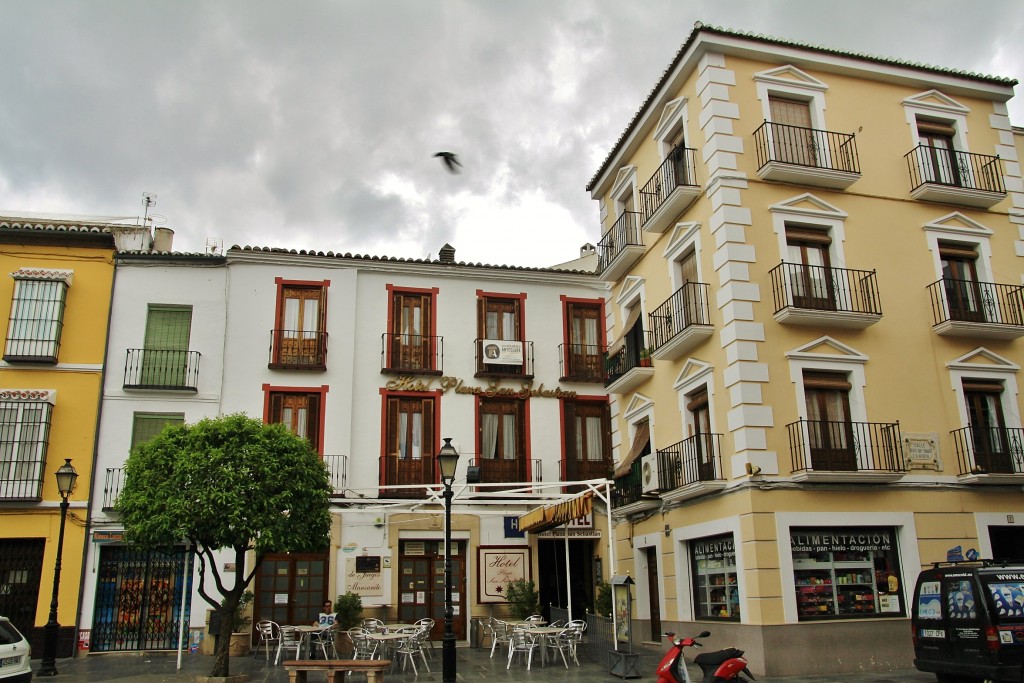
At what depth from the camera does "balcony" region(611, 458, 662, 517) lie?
18.6 meters

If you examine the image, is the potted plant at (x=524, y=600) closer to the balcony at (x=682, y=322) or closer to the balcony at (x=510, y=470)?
the balcony at (x=510, y=470)

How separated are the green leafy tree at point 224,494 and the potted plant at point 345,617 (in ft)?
15.4

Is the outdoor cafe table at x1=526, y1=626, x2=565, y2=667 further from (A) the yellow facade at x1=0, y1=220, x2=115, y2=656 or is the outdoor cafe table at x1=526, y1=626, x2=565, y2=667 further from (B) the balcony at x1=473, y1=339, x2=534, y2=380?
(A) the yellow facade at x1=0, y1=220, x2=115, y2=656

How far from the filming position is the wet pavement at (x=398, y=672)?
14100 mm

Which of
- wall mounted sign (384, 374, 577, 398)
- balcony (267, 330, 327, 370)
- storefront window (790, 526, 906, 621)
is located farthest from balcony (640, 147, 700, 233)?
balcony (267, 330, 327, 370)

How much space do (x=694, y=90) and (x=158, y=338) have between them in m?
14.7

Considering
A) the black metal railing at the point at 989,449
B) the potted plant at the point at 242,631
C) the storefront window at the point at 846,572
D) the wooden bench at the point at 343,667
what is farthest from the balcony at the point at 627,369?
the potted plant at the point at 242,631

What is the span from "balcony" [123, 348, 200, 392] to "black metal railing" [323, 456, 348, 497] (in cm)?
390

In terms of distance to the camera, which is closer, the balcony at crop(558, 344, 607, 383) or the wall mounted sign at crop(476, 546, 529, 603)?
the wall mounted sign at crop(476, 546, 529, 603)

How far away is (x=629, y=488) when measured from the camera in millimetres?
19594

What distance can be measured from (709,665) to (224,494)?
27.1ft

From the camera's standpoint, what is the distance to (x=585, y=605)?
75.7ft

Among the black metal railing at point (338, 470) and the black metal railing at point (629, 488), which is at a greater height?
the black metal railing at point (338, 470)

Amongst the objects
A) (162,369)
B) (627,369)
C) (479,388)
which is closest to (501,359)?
(479,388)
